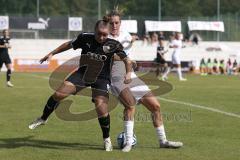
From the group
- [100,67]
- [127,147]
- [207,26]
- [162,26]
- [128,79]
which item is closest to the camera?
[128,79]

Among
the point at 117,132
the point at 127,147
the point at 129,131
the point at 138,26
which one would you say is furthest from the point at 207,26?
the point at 127,147

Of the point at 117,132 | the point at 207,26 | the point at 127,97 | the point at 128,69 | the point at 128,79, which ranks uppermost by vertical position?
the point at 207,26

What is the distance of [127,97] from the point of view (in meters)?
8.23

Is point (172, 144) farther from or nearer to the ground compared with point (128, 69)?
nearer to the ground

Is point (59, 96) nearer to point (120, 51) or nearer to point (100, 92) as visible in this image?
point (100, 92)

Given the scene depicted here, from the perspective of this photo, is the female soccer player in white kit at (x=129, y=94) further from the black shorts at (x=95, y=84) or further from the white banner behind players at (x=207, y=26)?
the white banner behind players at (x=207, y=26)

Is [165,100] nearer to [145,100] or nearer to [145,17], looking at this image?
[145,100]

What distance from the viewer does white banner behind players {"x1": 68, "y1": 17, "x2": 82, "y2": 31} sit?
44.3m

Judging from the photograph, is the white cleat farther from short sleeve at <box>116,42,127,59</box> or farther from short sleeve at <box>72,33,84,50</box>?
short sleeve at <box>72,33,84,50</box>

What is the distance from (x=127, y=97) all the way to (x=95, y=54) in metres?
0.74

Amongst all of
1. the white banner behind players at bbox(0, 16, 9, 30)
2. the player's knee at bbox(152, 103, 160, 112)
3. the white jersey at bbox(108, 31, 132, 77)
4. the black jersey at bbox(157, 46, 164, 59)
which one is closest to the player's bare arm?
the white jersey at bbox(108, 31, 132, 77)

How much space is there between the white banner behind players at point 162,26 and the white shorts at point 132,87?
Result: 3752 centimetres

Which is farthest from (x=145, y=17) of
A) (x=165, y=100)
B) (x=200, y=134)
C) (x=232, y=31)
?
(x=200, y=134)

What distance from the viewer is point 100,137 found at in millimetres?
9352
